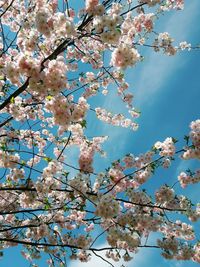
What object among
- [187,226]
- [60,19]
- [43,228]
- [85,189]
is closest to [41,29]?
[60,19]

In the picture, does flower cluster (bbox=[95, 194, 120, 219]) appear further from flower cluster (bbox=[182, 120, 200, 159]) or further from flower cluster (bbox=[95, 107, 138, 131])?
flower cluster (bbox=[95, 107, 138, 131])

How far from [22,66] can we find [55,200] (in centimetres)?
425

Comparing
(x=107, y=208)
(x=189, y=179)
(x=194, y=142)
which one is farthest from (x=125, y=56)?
(x=189, y=179)

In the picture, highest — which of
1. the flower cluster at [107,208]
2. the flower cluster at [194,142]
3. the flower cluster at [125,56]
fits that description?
the flower cluster at [194,142]

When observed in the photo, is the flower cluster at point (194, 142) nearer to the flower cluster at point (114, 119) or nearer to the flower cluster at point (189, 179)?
the flower cluster at point (189, 179)

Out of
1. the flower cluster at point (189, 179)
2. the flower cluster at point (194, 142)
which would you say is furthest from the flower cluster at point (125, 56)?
the flower cluster at point (189, 179)

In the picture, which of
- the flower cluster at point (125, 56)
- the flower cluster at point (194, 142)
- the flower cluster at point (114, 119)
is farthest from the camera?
the flower cluster at point (114, 119)

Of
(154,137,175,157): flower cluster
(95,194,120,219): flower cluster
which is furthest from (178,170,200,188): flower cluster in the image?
(95,194,120,219): flower cluster

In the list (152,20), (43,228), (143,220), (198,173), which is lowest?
(143,220)

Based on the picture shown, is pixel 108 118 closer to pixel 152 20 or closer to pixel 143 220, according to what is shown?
pixel 152 20

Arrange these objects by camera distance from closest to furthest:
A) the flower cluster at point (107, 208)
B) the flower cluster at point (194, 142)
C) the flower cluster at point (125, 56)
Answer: the flower cluster at point (125, 56) < the flower cluster at point (107, 208) < the flower cluster at point (194, 142)

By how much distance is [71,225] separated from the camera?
39.4ft

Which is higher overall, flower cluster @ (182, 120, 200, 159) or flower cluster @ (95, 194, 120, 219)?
flower cluster @ (182, 120, 200, 159)

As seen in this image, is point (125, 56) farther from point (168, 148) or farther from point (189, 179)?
point (189, 179)
